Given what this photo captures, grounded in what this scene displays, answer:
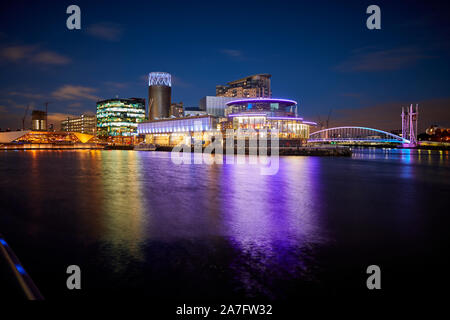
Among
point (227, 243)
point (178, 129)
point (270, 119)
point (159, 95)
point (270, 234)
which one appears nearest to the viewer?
point (227, 243)

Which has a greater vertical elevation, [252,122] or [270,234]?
[252,122]

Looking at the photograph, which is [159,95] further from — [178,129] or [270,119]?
[270,119]

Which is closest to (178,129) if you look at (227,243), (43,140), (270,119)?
(270,119)

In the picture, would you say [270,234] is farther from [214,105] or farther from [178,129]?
[214,105]

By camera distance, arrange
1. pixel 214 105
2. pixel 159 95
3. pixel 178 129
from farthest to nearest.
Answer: pixel 159 95, pixel 214 105, pixel 178 129

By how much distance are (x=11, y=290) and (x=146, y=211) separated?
348 inches

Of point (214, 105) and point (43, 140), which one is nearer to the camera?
point (214, 105)

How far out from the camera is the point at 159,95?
192m

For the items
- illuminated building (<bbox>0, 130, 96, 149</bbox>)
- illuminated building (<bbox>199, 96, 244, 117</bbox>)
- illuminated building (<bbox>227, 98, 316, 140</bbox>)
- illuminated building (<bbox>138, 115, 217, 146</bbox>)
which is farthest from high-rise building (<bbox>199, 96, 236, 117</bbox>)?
illuminated building (<bbox>0, 130, 96, 149</bbox>)

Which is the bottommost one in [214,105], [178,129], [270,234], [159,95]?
[270,234]

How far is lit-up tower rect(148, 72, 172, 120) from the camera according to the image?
7569 inches

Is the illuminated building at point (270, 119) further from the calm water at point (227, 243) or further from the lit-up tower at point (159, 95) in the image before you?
the lit-up tower at point (159, 95)
